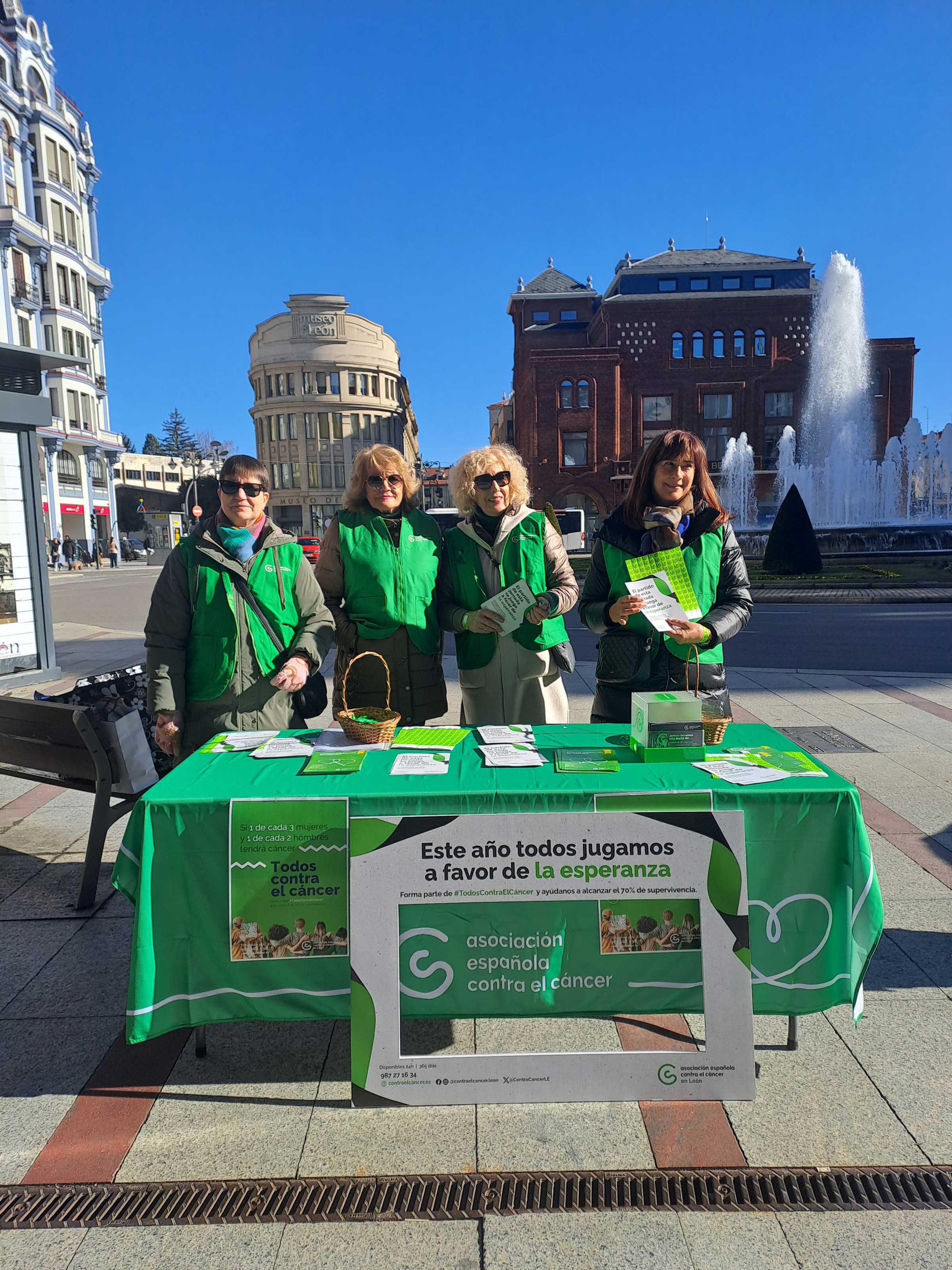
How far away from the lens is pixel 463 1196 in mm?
2422

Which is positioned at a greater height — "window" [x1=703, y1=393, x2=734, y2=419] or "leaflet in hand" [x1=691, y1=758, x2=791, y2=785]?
"window" [x1=703, y1=393, x2=734, y2=419]

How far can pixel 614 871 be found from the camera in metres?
2.66

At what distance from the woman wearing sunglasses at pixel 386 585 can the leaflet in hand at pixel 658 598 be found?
108cm

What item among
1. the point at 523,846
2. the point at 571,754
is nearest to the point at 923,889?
the point at 571,754

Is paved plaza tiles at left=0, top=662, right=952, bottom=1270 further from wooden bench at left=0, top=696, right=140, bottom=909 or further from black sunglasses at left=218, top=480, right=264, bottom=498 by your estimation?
black sunglasses at left=218, top=480, right=264, bottom=498

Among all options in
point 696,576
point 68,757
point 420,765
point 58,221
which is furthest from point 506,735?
point 58,221

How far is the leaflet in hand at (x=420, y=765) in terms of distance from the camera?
112 inches

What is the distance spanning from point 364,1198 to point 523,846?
3.53 ft

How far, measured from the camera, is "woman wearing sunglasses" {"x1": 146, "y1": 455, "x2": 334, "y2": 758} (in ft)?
12.2

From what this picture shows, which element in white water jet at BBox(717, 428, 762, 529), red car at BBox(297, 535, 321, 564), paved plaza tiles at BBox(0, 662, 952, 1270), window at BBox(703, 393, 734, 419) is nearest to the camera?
paved plaza tiles at BBox(0, 662, 952, 1270)

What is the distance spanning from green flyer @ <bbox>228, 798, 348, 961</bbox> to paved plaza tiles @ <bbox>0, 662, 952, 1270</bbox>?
57cm

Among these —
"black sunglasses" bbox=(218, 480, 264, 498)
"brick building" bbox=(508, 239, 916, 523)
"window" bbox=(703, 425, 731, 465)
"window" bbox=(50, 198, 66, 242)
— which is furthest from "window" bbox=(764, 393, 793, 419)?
"black sunglasses" bbox=(218, 480, 264, 498)

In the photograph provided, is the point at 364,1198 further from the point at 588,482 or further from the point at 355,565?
the point at 588,482

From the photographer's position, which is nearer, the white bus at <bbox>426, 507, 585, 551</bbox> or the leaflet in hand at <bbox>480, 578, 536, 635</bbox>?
the leaflet in hand at <bbox>480, 578, 536, 635</bbox>
